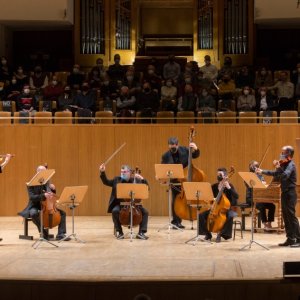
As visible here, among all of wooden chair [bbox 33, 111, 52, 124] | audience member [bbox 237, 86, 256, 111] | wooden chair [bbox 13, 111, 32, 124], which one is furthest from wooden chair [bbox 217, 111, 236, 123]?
wooden chair [bbox 13, 111, 32, 124]

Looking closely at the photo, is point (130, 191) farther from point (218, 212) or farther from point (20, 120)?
point (20, 120)

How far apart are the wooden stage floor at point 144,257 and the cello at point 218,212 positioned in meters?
0.26

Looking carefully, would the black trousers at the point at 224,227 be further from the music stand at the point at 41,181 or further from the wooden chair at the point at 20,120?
the wooden chair at the point at 20,120

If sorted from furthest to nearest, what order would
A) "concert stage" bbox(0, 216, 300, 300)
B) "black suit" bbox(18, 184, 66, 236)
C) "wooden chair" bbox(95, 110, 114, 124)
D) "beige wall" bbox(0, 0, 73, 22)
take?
"beige wall" bbox(0, 0, 73, 22) < "wooden chair" bbox(95, 110, 114, 124) < "black suit" bbox(18, 184, 66, 236) < "concert stage" bbox(0, 216, 300, 300)

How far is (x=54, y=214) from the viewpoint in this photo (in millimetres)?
11180

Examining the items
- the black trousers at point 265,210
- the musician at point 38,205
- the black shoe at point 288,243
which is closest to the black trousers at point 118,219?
the musician at point 38,205

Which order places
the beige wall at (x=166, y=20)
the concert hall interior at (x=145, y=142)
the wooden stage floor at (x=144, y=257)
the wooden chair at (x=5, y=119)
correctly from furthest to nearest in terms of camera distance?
the beige wall at (x=166, y=20) → the wooden chair at (x=5, y=119) → the concert hall interior at (x=145, y=142) → the wooden stage floor at (x=144, y=257)

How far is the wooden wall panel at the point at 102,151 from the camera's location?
1444 centimetres

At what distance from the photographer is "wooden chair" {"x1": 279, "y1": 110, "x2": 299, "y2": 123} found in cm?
1444

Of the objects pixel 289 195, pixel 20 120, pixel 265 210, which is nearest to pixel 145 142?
pixel 20 120

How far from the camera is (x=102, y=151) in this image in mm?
14547

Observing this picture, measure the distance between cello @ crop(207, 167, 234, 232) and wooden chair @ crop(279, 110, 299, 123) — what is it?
3899 millimetres

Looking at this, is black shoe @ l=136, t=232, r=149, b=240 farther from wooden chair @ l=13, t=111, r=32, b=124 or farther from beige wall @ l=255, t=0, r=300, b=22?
beige wall @ l=255, t=0, r=300, b=22

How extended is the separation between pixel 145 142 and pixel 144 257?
4.90 m
